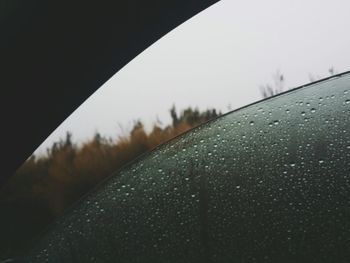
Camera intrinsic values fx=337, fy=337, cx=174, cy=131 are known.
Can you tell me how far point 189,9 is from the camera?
2.85 m

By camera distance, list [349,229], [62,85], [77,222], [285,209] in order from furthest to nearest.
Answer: [62,85]
[77,222]
[285,209]
[349,229]

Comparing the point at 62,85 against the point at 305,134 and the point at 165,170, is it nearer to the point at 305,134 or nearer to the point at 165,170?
the point at 165,170

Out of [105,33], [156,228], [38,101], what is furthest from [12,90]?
[156,228]

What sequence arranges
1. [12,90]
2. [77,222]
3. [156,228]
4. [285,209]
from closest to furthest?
[285,209]
[156,228]
[77,222]
[12,90]

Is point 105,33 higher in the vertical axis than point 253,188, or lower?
higher

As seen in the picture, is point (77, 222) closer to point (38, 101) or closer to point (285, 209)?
point (285, 209)

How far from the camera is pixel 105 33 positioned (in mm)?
2744

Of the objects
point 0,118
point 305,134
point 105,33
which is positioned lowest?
point 305,134

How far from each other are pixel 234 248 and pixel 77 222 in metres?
0.77

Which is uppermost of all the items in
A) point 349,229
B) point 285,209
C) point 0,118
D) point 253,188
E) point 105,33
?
point 105,33

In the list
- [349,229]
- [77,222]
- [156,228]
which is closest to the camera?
[349,229]

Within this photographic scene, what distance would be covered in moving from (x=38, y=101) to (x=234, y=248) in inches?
91.9

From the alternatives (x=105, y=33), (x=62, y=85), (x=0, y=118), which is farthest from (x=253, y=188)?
(x=0, y=118)

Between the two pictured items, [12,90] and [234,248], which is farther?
[12,90]
